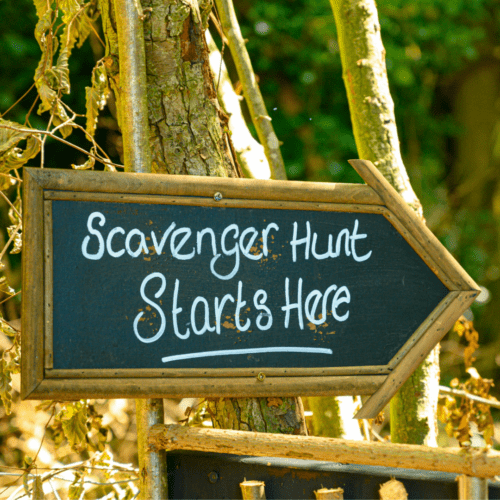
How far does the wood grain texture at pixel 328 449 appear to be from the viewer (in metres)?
0.86

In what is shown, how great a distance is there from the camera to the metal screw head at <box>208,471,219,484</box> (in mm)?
1002

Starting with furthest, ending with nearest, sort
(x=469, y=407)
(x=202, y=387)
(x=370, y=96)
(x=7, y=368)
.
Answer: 1. (x=469, y=407)
2. (x=370, y=96)
3. (x=7, y=368)
4. (x=202, y=387)

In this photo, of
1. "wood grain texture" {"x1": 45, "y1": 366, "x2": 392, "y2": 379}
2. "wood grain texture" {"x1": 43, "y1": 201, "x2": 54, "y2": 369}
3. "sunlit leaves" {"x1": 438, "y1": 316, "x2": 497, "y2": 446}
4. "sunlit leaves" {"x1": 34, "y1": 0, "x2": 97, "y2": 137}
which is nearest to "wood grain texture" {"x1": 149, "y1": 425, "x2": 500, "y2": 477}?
"wood grain texture" {"x1": 45, "y1": 366, "x2": 392, "y2": 379}

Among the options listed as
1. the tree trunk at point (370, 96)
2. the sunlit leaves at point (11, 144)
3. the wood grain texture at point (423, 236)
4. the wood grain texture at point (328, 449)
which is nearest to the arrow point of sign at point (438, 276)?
the wood grain texture at point (423, 236)

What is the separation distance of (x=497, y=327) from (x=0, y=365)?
4150 mm

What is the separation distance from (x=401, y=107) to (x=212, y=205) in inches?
139

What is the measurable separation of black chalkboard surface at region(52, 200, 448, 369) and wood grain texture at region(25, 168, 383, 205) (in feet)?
0.10

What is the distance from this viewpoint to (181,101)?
1.10 m

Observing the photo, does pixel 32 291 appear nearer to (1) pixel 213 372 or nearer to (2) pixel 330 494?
(1) pixel 213 372

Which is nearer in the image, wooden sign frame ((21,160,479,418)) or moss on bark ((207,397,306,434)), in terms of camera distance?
wooden sign frame ((21,160,479,418))

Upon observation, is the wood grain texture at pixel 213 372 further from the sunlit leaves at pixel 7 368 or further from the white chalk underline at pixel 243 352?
the sunlit leaves at pixel 7 368

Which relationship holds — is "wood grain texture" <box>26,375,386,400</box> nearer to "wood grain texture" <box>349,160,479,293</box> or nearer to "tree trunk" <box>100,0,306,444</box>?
"tree trunk" <box>100,0,306,444</box>

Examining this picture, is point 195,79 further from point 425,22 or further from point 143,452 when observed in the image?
point 425,22

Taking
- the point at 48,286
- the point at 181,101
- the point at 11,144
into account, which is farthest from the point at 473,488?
the point at 11,144
